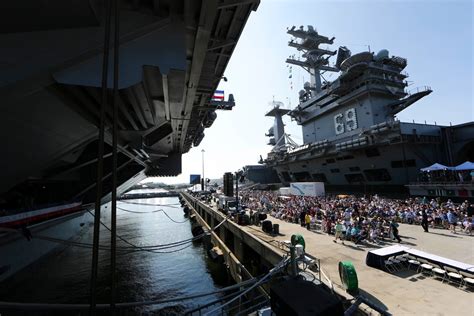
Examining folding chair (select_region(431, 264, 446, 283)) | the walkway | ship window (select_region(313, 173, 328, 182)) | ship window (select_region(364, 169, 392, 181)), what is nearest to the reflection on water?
the walkway

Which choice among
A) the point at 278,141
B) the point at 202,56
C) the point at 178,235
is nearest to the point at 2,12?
the point at 202,56

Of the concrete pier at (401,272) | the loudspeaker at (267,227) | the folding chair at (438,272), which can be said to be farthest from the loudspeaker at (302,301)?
the loudspeaker at (267,227)

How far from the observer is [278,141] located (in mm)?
72500

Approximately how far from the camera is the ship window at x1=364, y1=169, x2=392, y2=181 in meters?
35.6

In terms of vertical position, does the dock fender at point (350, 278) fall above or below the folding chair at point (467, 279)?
above

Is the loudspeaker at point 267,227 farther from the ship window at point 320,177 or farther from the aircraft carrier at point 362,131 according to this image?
the ship window at point 320,177

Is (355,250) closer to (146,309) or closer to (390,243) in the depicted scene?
(390,243)

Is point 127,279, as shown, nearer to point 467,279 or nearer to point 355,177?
point 467,279

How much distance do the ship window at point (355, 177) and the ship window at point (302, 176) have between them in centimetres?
1126

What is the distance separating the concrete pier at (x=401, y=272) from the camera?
21.5 ft

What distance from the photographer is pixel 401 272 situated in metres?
8.81

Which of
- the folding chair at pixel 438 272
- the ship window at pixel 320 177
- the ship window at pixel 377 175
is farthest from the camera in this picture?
the ship window at pixel 320 177

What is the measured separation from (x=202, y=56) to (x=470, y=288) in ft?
38.2

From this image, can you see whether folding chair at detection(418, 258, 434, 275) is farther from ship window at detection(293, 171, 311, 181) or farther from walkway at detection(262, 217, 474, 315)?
ship window at detection(293, 171, 311, 181)
